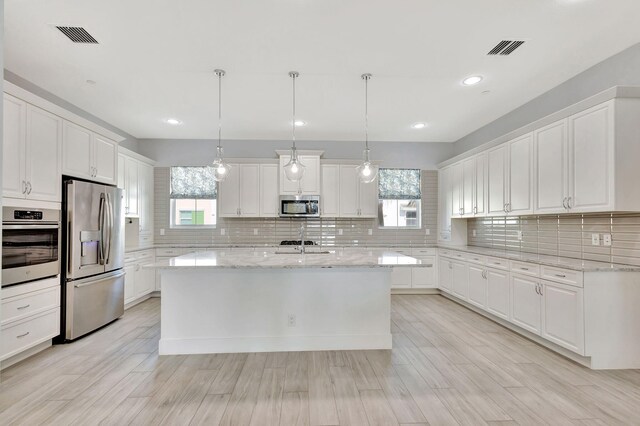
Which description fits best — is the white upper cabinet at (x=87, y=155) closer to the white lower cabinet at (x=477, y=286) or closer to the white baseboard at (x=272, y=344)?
the white baseboard at (x=272, y=344)

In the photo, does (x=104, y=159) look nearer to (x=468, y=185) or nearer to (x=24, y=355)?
(x=24, y=355)

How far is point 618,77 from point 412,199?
351 cm

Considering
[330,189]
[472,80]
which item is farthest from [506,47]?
[330,189]

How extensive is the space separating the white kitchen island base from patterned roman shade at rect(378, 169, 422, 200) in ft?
10.0

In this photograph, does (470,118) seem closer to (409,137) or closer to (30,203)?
(409,137)

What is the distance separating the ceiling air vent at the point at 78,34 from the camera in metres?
2.71

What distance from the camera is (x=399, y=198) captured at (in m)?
6.25

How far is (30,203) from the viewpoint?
3.08 metres

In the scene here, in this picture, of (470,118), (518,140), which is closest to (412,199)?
(470,118)

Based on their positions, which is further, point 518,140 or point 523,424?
point 518,140

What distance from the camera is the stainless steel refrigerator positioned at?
3469 mm

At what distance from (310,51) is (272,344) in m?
2.82

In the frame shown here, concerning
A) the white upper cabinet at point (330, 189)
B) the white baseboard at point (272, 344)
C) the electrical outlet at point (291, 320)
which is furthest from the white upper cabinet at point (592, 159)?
the white upper cabinet at point (330, 189)

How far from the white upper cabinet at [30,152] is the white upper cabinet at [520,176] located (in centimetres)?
510
